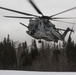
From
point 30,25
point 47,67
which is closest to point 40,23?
point 30,25

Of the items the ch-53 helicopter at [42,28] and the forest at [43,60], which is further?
the forest at [43,60]

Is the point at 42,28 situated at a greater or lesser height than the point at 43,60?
greater

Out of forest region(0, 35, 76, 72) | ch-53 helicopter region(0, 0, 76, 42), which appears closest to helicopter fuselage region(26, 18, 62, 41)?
ch-53 helicopter region(0, 0, 76, 42)

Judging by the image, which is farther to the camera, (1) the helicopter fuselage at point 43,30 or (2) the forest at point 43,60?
(2) the forest at point 43,60

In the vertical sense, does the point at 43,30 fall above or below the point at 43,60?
above

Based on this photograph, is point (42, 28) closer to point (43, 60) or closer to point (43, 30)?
point (43, 30)

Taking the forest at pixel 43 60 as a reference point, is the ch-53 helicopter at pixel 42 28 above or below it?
above

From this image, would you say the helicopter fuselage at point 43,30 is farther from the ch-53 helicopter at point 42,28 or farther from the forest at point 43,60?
the forest at point 43,60

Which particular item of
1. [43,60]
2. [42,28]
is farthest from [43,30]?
[43,60]

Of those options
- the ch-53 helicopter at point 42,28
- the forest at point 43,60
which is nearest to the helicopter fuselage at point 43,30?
the ch-53 helicopter at point 42,28

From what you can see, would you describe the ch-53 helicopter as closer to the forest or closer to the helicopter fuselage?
the helicopter fuselage

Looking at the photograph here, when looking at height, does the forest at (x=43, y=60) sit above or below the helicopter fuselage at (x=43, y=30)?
below

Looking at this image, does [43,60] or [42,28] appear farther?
[43,60]

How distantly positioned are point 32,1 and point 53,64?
4086 cm
